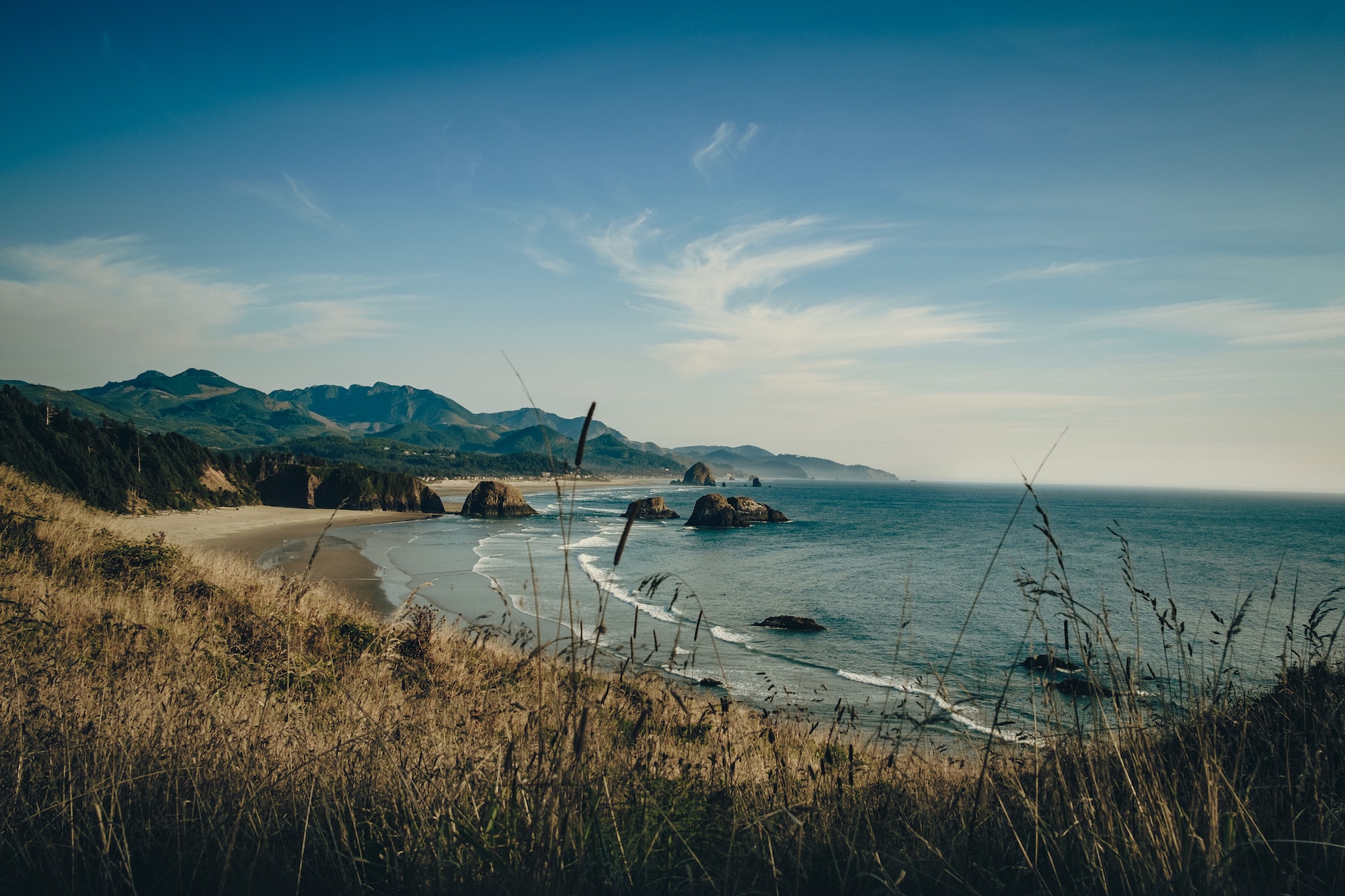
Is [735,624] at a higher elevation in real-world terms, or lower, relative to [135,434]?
lower

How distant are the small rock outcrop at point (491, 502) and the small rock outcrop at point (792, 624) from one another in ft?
201

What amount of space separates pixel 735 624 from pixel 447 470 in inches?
6883

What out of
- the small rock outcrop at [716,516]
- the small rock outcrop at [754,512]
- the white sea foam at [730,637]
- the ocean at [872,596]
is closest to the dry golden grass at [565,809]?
the ocean at [872,596]

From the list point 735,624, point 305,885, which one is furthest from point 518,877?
point 735,624

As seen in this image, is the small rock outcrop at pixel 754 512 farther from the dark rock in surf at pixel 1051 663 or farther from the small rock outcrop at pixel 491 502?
the dark rock in surf at pixel 1051 663

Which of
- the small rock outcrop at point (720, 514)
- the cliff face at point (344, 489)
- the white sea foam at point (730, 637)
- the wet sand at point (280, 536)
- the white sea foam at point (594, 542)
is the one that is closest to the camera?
the white sea foam at point (730, 637)

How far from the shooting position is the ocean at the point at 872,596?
371 inches

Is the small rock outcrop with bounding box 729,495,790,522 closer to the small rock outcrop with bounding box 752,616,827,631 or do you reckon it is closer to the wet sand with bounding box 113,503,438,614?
the wet sand with bounding box 113,503,438,614

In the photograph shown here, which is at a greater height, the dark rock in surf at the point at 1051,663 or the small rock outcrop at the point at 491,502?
the dark rock in surf at the point at 1051,663

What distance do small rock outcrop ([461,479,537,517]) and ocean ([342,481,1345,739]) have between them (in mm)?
5017

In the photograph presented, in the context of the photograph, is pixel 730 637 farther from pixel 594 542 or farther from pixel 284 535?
pixel 284 535

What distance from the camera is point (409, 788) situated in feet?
9.50

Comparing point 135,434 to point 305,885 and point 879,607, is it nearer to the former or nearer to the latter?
point 879,607

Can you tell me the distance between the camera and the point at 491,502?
81125 mm
